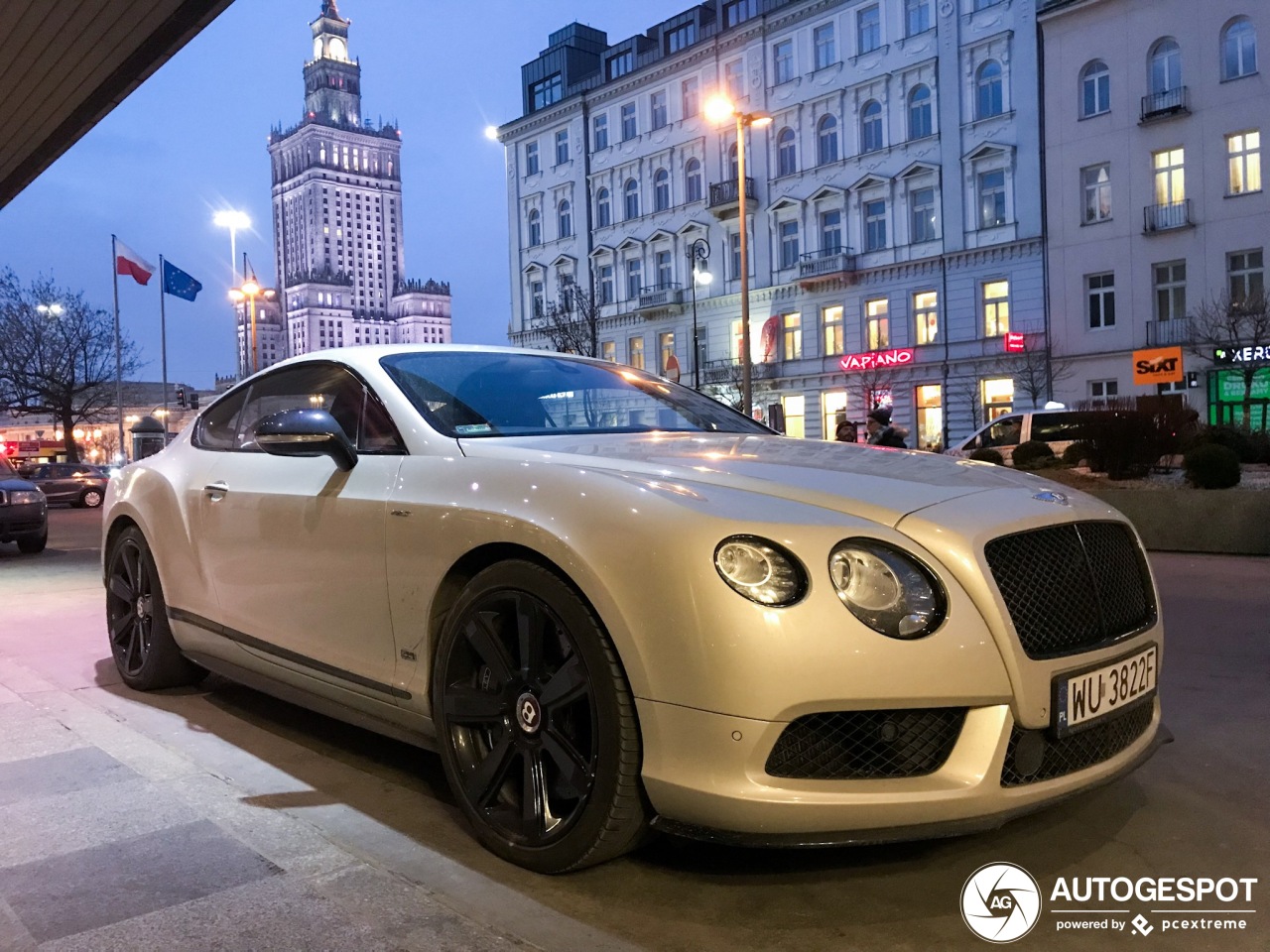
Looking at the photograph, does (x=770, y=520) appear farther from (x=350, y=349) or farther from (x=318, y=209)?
(x=318, y=209)

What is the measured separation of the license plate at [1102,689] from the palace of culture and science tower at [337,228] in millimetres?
123338

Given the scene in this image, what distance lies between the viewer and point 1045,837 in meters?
2.85

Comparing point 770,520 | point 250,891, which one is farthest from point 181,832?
point 770,520

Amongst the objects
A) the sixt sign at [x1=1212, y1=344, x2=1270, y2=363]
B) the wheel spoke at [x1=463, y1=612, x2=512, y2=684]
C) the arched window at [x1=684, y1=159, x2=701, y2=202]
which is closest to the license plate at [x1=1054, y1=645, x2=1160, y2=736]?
the wheel spoke at [x1=463, y1=612, x2=512, y2=684]

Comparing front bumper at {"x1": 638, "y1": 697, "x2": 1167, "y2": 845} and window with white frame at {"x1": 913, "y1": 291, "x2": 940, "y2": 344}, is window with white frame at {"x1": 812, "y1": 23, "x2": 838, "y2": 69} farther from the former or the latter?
front bumper at {"x1": 638, "y1": 697, "x2": 1167, "y2": 845}

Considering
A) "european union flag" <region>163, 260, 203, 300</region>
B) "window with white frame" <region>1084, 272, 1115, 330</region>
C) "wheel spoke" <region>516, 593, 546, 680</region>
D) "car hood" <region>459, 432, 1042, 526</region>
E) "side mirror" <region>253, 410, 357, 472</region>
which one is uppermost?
"european union flag" <region>163, 260, 203, 300</region>

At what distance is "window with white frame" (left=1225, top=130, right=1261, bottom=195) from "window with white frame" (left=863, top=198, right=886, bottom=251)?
11398mm

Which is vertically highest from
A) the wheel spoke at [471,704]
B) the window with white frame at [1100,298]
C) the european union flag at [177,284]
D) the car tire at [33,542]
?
the european union flag at [177,284]

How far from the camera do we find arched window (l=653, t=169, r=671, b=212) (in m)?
45.8

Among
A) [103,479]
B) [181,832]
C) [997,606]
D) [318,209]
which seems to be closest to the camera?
[997,606]

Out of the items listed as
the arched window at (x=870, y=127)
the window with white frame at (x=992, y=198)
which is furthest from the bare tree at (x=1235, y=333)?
the arched window at (x=870, y=127)

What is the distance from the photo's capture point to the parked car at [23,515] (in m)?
12.4

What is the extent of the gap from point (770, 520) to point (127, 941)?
1720 mm

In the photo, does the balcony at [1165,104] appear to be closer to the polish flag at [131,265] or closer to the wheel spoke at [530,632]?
the polish flag at [131,265]
